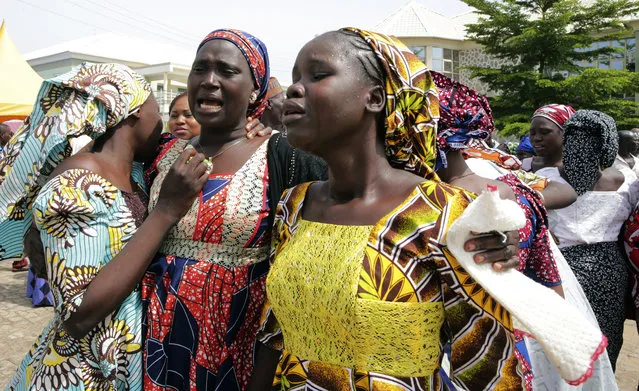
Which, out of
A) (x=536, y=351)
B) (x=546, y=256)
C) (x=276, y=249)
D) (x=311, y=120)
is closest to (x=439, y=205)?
(x=311, y=120)

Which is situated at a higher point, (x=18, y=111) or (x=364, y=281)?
(x=364, y=281)

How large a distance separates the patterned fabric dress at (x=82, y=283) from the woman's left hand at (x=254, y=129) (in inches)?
21.4

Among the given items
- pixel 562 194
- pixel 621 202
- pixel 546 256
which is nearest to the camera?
pixel 546 256

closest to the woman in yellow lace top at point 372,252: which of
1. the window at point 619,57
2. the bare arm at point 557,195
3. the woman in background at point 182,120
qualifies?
the bare arm at point 557,195

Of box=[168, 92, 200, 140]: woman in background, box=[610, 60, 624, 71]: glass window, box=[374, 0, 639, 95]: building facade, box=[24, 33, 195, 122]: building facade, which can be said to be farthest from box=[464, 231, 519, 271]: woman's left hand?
box=[374, 0, 639, 95]: building facade

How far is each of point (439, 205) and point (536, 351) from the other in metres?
1.77

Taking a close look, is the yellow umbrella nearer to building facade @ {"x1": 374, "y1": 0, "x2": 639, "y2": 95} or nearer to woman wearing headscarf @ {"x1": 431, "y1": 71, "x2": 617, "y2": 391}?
woman wearing headscarf @ {"x1": 431, "y1": 71, "x2": 617, "y2": 391}

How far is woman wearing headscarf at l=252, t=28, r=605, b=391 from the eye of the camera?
4.46 ft

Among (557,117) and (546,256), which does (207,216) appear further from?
(557,117)

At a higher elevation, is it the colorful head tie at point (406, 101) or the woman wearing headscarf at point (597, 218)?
the colorful head tie at point (406, 101)

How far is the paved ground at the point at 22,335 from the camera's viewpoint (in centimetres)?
459

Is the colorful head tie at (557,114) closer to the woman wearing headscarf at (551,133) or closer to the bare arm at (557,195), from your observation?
the woman wearing headscarf at (551,133)

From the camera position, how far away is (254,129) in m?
2.10

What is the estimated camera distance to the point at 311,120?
4.90 ft
